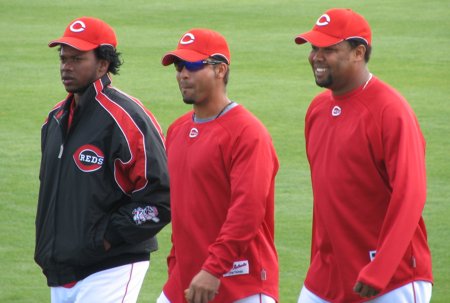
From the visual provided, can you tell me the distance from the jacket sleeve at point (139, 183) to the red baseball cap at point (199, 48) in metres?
0.47

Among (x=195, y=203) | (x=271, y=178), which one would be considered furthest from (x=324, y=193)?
(x=195, y=203)

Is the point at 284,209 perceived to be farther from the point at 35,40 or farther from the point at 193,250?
the point at 35,40

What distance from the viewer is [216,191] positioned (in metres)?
5.60

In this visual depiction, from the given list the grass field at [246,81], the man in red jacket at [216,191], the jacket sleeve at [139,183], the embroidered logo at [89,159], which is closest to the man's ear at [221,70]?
the man in red jacket at [216,191]

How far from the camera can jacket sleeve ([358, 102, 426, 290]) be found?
16.8 ft

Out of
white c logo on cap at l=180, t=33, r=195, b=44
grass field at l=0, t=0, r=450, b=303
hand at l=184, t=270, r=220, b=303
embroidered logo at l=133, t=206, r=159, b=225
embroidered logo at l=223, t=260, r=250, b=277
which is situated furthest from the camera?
grass field at l=0, t=0, r=450, b=303

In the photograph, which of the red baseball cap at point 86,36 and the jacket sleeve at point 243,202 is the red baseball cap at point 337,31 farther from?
the red baseball cap at point 86,36

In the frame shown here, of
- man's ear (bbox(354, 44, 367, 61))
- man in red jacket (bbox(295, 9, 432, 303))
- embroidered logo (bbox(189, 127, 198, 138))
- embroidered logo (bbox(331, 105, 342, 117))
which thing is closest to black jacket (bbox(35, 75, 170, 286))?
embroidered logo (bbox(189, 127, 198, 138))

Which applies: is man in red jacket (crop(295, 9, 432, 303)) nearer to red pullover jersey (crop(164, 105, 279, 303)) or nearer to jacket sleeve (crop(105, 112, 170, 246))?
red pullover jersey (crop(164, 105, 279, 303))

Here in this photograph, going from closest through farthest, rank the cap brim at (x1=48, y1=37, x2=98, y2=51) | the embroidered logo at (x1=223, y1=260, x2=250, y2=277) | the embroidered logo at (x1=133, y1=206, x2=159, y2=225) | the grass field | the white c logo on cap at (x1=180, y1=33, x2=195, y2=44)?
the embroidered logo at (x1=223, y1=260, x2=250, y2=277)
the white c logo on cap at (x1=180, y1=33, x2=195, y2=44)
the embroidered logo at (x1=133, y1=206, x2=159, y2=225)
the cap brim at (x1=48, y1=37, x2=98, y2=51)
the grass field

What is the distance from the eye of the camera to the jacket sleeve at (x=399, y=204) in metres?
5.13

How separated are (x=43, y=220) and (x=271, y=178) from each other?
1357mm

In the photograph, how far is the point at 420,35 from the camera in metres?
20.9

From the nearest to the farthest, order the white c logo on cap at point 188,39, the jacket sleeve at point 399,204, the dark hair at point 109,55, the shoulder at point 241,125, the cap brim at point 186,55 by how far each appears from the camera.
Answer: the jacket sleeve at point 399,204, the shoulder at point 241,125, the cap brim at point 186,55, the white c logo on cap at point 188,39, the dark hair at point 109,55
